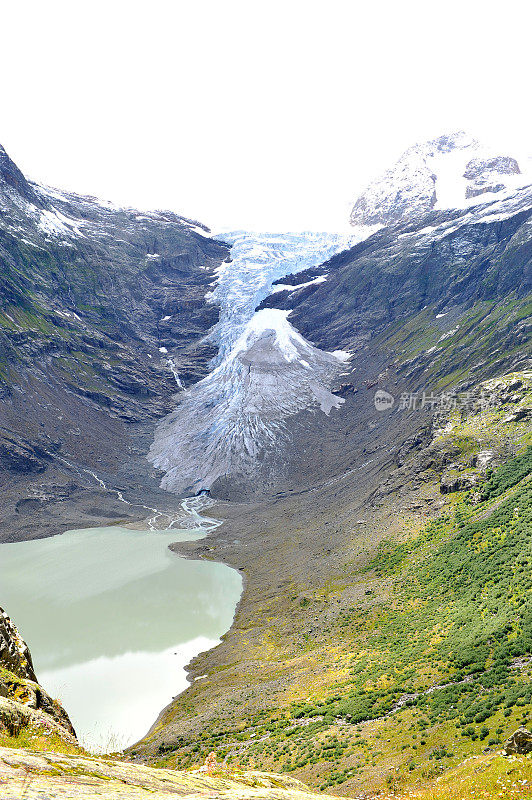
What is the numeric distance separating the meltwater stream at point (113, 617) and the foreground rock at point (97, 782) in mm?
22369

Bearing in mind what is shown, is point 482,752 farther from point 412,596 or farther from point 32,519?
point 32,519

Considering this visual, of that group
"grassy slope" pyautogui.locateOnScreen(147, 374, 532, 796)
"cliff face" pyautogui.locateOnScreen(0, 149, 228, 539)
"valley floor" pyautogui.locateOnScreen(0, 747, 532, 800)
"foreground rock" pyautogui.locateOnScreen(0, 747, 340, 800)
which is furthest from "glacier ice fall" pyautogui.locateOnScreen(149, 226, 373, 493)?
"foreground rock" pyautogui.locateOnScreen(0, 747, 340, 800)

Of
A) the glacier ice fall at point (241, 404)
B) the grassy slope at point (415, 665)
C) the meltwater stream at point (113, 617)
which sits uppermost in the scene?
the glacier ice fall at point (241, 404)

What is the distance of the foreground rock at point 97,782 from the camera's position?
25.6ft

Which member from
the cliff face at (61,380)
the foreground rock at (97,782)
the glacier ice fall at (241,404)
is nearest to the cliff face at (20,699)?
the foreground rock at (97,782)

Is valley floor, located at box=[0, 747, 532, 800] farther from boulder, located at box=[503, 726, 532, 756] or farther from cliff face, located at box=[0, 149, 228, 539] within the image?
cliff face, located at box=[0, 149, 228, 539]

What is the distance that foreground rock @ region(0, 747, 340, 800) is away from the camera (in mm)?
7805

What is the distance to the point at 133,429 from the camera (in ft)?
522

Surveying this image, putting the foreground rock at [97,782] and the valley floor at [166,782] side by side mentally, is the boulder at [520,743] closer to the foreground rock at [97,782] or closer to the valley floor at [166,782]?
the valley floor at [166,782]

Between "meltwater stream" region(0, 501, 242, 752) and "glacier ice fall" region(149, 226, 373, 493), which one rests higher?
"glacier ice fall" region(149, 226, 373, 493)

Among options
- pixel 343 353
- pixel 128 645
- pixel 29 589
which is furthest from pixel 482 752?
pixel 343 353

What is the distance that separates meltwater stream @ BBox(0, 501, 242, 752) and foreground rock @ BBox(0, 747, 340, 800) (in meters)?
22.4

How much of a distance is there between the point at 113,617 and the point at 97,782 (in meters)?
57.9

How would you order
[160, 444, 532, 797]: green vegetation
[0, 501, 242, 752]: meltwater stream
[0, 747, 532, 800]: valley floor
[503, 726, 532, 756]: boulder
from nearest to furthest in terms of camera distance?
[0, 747, 532, 800]: valley floor, [503, 726, 532, 756]: boulder, [160, 444, 532, 797]: green vegetation, [0, 501, 242, 752]: meltwater stream
